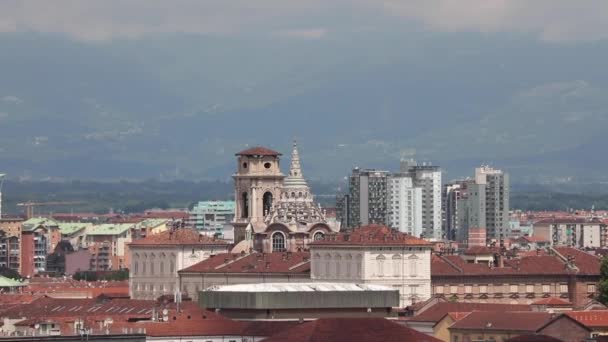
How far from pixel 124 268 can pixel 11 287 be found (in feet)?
149

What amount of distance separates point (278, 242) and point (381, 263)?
21987 mm

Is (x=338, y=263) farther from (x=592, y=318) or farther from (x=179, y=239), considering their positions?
(x=592, y=318)

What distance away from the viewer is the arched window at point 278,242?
12786cm

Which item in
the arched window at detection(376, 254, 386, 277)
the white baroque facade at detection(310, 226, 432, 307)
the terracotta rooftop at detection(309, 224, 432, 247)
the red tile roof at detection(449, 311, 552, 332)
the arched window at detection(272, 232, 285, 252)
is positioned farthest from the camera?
the arched window at detection(272, 232, 285, 252)

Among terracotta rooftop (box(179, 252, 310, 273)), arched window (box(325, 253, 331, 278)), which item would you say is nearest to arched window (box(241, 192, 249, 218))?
terracotta rooftop (box(179, 252, 310, 273))

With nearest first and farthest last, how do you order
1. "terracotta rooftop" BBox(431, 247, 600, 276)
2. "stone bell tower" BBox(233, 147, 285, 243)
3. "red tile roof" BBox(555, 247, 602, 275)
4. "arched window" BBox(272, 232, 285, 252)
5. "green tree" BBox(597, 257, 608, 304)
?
"green tree" BBox(597, 257, 608, 304), "terracotta rooftop" BBox(431, 247, 600, 276), "red tile roof" BBox(555, 247, 602, 275), "arched window" BBox(272, 232, 285, 252), "stone bell tower" BBox(233, 147, 285, 243)

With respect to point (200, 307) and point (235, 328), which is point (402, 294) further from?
point (235, 328)

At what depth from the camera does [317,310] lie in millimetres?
72125

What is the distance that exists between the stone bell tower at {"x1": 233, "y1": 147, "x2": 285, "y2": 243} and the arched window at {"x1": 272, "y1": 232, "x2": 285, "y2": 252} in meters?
5.25

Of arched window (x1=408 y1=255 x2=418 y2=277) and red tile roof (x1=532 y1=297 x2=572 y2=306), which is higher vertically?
arched window (x1=408 y1=255 x2=418 y2=277)

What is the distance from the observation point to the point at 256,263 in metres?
116

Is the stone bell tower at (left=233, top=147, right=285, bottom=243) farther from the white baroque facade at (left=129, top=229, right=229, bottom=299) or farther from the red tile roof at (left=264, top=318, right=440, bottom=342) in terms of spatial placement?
the red tile roof at (left=264, top=318, right=440, bottom=342)

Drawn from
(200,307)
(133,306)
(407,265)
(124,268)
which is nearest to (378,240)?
(407,265)

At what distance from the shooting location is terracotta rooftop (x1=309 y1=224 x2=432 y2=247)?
10731 cm
